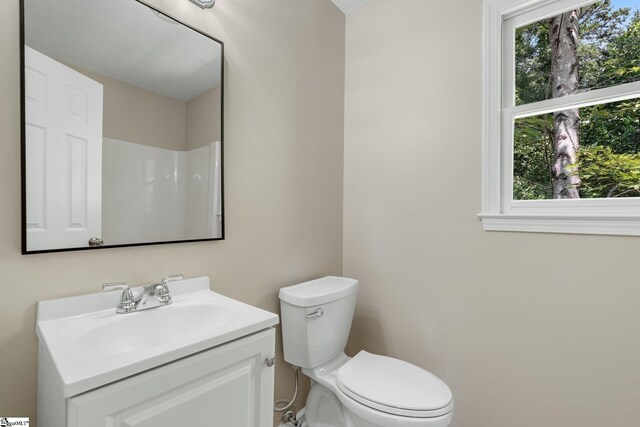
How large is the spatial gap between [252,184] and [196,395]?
92 cm

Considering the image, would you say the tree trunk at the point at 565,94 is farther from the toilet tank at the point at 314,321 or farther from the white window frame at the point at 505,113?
the toilet tank at the point at 314,321

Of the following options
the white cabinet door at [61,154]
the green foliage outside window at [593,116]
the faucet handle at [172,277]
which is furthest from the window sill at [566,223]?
the white cabinet door at [61,154]

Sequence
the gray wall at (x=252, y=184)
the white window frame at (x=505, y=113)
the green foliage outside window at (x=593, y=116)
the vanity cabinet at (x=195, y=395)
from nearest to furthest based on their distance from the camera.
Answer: the vanity cabinet at (x=195, y=395) → the gray wall at (x=252, y=184) → the green foliage outside window at (x=593, y=116) → the white window frame at (x=505, y=113)

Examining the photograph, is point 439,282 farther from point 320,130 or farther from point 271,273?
point 320,130

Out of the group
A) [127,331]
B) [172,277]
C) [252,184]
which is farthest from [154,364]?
[252,184]

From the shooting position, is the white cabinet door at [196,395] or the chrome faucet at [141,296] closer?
the white cabinet door at [196,395]

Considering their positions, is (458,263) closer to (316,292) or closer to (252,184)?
(316,292)

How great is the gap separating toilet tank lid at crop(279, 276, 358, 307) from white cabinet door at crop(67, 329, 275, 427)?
462 mm

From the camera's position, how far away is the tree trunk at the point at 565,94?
1374mm

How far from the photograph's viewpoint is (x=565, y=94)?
1.39 m

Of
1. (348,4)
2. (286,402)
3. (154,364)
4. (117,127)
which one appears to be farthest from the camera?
(348,4)

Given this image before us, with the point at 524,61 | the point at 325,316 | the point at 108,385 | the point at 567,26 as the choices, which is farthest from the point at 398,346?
the point at 567,26

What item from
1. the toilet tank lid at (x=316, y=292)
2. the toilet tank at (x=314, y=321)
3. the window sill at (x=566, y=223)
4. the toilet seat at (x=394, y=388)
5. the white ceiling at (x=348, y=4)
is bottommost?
the toilet seat at (x=394, y=388)

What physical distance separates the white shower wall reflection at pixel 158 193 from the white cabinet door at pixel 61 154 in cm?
4
